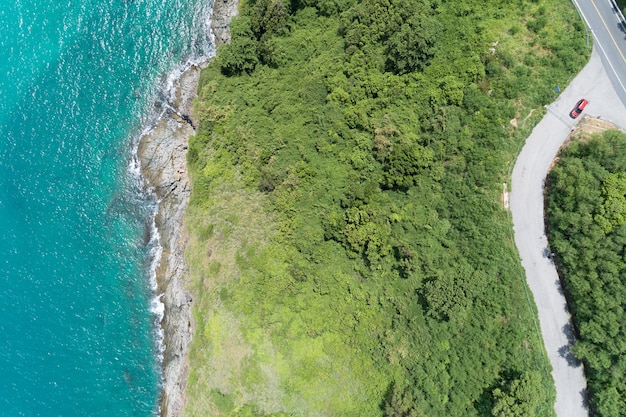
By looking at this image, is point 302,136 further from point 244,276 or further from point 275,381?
point 275,381

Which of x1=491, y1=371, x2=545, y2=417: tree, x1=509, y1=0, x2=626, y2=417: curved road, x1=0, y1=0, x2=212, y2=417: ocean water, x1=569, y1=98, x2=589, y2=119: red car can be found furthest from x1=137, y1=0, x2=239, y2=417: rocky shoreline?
x1=569, y1=98, x2=589, y2=119: red car

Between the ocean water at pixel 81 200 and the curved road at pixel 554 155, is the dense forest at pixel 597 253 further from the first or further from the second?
the ocean water at pixel 81 200

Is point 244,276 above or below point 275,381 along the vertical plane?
above

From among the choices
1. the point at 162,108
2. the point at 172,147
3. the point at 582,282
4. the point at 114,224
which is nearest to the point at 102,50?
the point at 162,108

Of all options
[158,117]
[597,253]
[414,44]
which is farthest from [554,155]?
[158,117]

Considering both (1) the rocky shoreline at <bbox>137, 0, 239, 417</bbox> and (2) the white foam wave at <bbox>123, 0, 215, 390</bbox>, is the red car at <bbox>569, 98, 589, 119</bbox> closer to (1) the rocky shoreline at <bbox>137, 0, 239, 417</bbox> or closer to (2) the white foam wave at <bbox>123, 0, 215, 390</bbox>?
(1) the rocky shoreline at <bbox>137, 0, 239, 417</bbox>

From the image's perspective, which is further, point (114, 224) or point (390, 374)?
point (114, 224)
